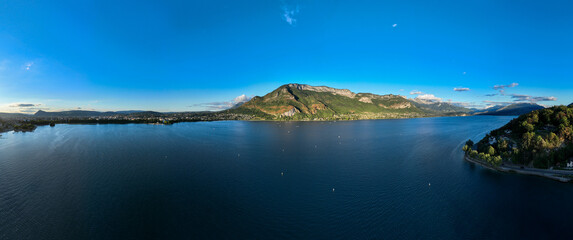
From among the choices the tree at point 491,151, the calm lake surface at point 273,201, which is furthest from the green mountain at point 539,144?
the calm lake surface at point 273,201

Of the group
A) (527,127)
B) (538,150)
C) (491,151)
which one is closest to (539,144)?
(538,150)

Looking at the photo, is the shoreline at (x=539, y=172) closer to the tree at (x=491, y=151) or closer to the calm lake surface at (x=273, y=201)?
the calm lake surface at (x=273, y=201)

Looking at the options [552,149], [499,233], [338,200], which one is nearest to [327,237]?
[338,200]

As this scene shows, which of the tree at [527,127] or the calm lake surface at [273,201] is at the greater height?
the tree at [527,127]

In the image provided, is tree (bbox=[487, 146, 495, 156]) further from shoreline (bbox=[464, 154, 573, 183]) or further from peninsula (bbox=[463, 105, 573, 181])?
shoreline (bbox=[464, 154, 573, 183])

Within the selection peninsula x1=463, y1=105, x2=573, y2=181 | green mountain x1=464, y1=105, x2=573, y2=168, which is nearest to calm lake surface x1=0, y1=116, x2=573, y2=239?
peninsula x1=463, y1=105, x2=573, y2=181

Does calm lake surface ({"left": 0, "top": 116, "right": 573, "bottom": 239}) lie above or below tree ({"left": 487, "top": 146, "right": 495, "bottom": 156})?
below

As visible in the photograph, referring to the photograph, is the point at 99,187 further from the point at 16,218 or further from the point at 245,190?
the point at 245,190

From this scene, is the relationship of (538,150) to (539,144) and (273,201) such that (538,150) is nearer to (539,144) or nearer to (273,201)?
(539,144)
